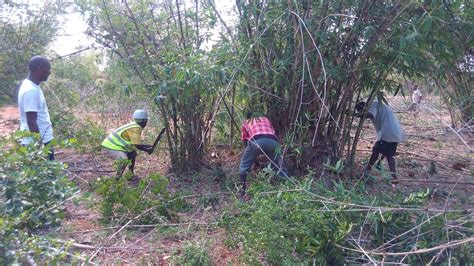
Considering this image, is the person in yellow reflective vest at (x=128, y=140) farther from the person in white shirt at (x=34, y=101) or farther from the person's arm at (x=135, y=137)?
the person in white shirt at (x=34, y=101)

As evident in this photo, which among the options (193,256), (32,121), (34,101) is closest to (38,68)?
(34,101)

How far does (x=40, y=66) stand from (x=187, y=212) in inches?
70.5

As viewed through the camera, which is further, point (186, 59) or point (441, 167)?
point (441, 167)

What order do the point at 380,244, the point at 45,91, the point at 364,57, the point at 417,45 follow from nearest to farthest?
the point at 380,244
the point at 417,45
the point at 364,57
the point at 45,91

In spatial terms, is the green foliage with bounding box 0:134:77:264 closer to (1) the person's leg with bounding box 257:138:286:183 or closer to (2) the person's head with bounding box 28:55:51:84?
(2) the person's head with bounding box 28:55:51:84

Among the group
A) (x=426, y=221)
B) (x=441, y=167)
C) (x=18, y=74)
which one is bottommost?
(x=441, y=167)

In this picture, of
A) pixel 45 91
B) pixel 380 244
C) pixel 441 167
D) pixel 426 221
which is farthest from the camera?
pixel 45 91

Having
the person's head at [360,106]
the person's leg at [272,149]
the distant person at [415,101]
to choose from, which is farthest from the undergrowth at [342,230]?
the distant person at [415,101]

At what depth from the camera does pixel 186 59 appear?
5164 mm

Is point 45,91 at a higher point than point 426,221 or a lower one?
higher

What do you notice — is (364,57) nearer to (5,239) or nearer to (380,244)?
(380,244)

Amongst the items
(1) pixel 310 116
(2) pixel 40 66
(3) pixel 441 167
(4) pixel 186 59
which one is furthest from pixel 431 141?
(2) pixel 40 66

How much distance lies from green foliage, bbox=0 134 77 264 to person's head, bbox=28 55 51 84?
100 centimetres

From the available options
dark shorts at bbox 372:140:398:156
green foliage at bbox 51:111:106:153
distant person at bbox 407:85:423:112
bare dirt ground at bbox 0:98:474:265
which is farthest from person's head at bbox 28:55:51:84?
distant person at bbox 407:85:423:112
